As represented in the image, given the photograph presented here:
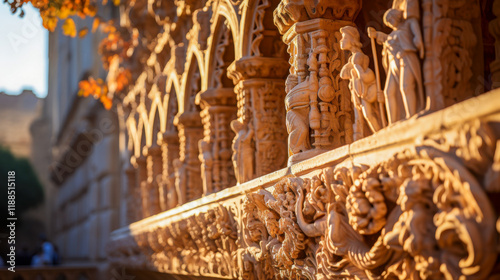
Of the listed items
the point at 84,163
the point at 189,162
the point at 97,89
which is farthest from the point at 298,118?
the point at 84,163

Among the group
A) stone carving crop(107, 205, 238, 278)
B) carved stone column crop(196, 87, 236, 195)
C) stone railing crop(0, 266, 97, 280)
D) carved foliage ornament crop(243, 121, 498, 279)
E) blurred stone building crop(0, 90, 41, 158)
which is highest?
blurred stone building crop(0, 90, 41, 158)

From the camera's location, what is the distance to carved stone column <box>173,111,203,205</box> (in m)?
6.92

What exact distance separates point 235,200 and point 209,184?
1179 mm

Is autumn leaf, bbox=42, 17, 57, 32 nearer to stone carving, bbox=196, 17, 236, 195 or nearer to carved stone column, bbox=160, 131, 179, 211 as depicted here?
stone carving, bbox=196, 17, 236, 195

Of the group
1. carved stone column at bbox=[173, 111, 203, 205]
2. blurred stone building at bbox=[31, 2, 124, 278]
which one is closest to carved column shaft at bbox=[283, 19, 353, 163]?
carved stone column at bbox=[173, 111, 203, 205]

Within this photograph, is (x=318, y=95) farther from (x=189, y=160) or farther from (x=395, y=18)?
(x=189, y=160)

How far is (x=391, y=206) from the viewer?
9.11ft

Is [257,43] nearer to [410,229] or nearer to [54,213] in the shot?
[410,229]

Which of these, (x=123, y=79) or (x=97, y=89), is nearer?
(x=123, y=79)

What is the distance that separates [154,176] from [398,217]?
637cm

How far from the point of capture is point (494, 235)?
2141 mm

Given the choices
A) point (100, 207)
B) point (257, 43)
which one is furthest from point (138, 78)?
point (257, 43)

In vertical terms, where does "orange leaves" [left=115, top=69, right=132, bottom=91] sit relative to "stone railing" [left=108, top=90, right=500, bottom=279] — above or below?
above

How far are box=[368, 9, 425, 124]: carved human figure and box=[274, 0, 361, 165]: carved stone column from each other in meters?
0.87
